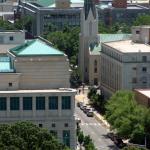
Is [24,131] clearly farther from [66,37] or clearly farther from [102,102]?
[66,37]

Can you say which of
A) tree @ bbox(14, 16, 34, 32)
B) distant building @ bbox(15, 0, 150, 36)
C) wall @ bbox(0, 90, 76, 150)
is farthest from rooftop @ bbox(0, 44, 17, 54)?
tree @ bbox(14, 16, 34, 32)

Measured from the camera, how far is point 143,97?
9762 cm

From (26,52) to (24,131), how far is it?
58.1 ft

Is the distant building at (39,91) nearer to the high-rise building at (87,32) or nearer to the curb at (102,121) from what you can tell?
the curb at (102,121)

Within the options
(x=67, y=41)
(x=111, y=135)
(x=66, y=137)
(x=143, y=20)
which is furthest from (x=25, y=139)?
(x=143, y=20)

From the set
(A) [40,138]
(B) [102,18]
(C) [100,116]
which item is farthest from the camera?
(B) [102,18]

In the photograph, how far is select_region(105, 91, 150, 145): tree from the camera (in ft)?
298

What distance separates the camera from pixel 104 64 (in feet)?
413

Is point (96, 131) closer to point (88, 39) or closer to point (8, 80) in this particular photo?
point (8, 80)

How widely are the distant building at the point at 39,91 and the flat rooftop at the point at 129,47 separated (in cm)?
3079

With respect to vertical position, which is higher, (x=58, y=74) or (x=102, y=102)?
(x=58, y=74)

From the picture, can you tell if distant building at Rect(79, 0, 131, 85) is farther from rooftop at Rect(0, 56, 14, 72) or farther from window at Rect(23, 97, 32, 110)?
window at Rect(23, 97, 32, 110)

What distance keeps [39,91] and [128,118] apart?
1473cm

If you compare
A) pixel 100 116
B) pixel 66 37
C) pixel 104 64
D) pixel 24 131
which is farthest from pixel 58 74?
pixel 66 37
